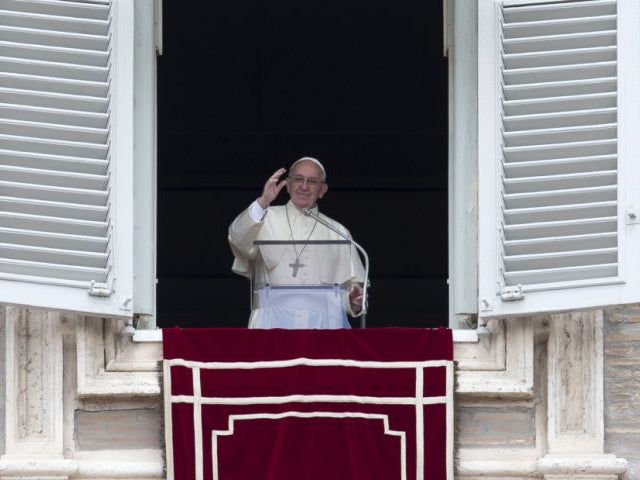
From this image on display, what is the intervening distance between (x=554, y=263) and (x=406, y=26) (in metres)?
5.38

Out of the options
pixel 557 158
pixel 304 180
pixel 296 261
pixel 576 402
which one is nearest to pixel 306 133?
pixel 304 180

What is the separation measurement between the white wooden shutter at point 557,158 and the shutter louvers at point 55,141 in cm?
135

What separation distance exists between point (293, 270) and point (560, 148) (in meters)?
1.40

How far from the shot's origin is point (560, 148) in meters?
10.2

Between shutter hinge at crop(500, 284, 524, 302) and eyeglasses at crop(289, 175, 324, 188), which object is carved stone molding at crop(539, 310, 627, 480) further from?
eyeglasses at crop(289, 175, 324, 188)

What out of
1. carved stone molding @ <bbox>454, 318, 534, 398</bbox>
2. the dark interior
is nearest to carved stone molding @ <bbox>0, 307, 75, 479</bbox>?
carved stone molding @ <bbox>454, 318, 534, 398</bbox>

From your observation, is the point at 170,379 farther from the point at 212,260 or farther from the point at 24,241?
the point at 212,260

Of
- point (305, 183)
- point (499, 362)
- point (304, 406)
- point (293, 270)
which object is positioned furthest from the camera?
point (305, 183)

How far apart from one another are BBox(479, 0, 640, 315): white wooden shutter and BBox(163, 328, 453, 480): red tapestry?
0.43 m

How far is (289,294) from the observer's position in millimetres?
10883

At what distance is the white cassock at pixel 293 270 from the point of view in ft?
35.6

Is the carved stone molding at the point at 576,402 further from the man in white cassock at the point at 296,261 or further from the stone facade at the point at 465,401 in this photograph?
the man in white cassock at the point at 296,261

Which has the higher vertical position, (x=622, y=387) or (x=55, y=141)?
(x=55, y=141)

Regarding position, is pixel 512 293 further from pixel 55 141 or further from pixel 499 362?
pixel 55 141
